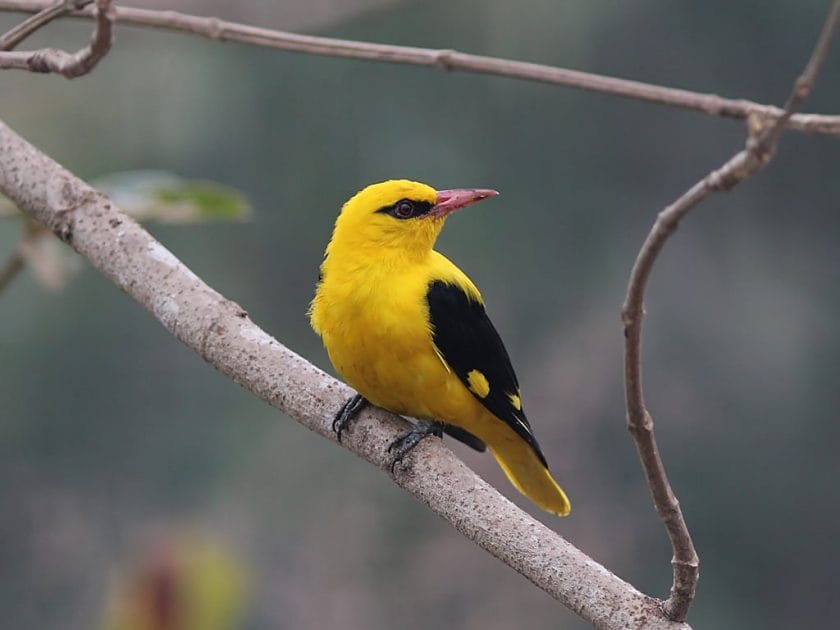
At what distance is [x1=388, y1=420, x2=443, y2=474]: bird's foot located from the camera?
242 cm

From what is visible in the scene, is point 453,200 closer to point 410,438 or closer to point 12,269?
point 410,438

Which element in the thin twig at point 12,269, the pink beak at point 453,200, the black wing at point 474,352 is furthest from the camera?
the pink beak at point 453,200

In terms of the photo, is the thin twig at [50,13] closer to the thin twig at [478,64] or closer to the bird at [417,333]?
the thin twig at [478,64]

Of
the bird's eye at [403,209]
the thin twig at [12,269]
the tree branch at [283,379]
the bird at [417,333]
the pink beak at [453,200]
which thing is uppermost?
the pink beak at [453,200]

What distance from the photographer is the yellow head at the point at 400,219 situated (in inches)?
121

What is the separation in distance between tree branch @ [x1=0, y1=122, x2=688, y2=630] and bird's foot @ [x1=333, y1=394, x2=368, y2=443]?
0.09ft

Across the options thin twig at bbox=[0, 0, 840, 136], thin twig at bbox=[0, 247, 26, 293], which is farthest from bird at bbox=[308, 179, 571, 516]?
thin twig at bbox=[0, 0, 840, 136]

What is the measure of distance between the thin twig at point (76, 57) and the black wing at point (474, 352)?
47.4 inches

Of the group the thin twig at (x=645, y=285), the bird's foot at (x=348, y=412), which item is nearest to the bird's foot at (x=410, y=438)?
the bird's foot at (x=348, y=412)

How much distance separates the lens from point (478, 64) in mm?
1353

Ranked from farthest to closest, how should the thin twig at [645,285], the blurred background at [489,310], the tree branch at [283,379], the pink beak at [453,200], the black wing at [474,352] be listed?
the blurred background at [489,310] < the pink beak at [453,200] < the black wing at [474,352] < the tree branch at [283,379] < the thin twig at [645,285]

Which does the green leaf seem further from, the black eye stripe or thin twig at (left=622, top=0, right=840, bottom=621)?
thin twig at (left=622, top=0, right=840, bottom=621)

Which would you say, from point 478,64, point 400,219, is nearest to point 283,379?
point 400,219

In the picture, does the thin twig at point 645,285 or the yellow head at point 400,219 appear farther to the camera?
the yellow head at point 400,219
